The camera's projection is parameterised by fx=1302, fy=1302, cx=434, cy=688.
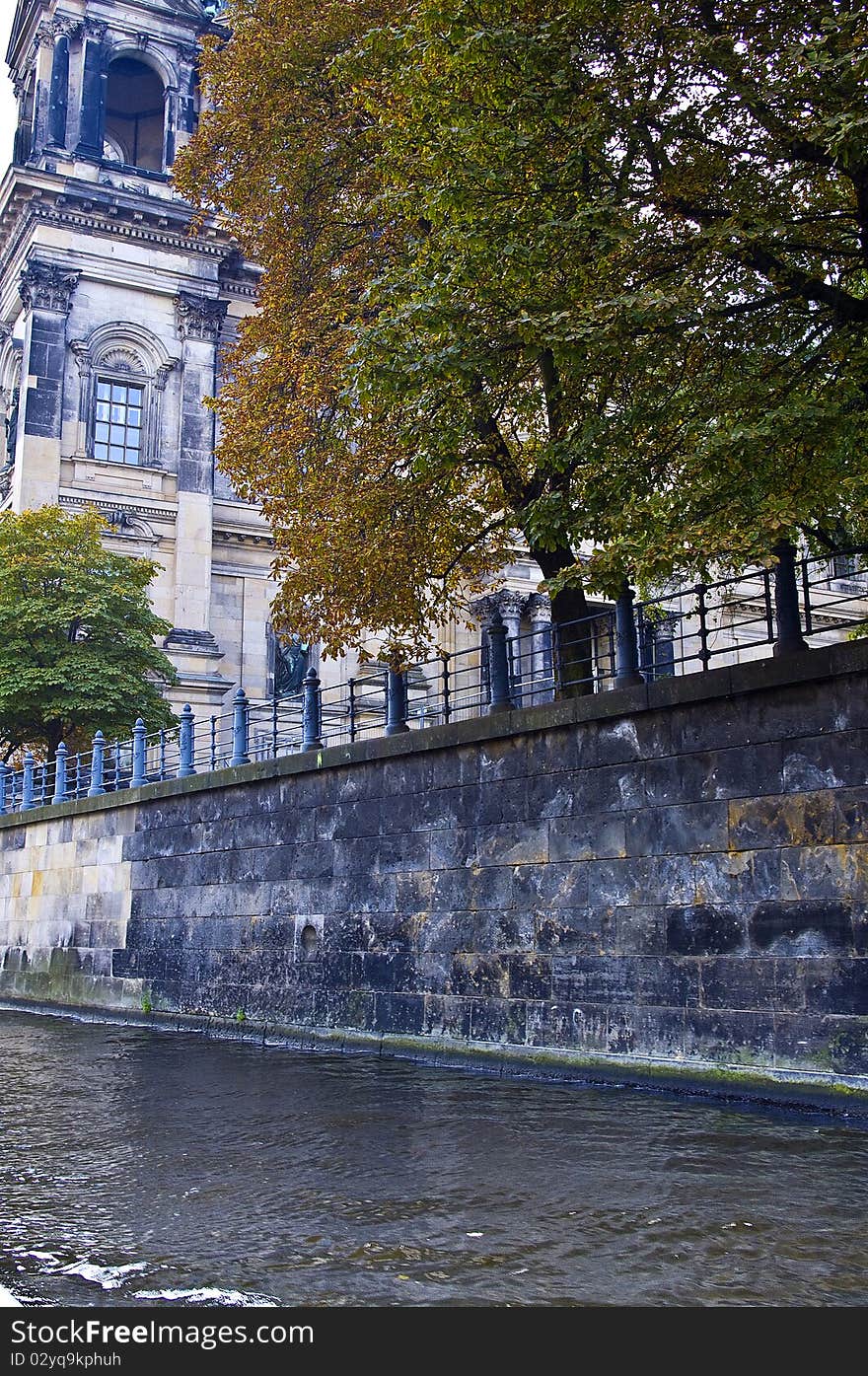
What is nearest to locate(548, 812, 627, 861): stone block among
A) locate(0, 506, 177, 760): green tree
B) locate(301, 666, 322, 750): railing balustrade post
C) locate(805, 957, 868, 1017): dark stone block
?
locate(805, 957, 868, 1017): dark stone block

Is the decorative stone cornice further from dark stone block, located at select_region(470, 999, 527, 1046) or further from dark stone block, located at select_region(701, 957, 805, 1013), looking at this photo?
dark stone block, located at select_region(701, 957, 805, 1013)

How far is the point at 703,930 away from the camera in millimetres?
10695

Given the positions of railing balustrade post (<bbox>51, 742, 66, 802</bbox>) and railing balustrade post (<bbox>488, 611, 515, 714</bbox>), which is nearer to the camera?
railing balustrade post (<bbox>488, 611, 515, 714</bbox>)

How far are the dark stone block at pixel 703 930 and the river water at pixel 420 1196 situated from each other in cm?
128

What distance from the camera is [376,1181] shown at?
714 centimetres

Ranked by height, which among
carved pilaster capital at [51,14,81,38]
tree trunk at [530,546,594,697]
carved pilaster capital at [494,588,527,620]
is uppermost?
carved pilaster capital at [51,14,81,38]

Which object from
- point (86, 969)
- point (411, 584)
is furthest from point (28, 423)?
point (411, 584)

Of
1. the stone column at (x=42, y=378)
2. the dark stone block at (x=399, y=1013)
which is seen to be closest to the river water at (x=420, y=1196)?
the dark stone block at (x=399, y=1013)

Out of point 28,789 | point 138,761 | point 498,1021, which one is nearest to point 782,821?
point 498,1021

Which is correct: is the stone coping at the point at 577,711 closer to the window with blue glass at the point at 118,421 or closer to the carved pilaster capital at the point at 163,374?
the window with blue glass at the point at 118,421

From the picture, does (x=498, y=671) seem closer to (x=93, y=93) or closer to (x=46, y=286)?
(x=46, y=286)

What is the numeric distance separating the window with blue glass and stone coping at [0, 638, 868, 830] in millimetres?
21721

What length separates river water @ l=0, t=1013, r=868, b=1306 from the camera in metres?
5.14
